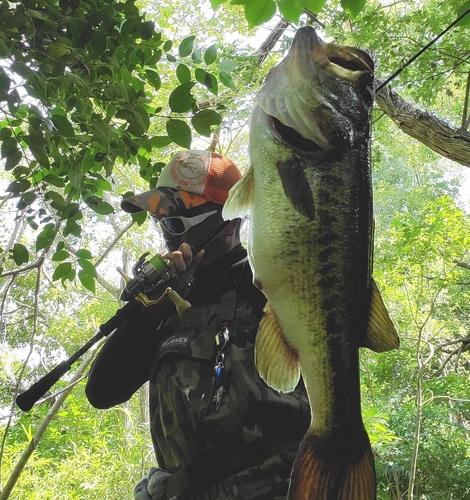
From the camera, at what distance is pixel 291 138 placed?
3.22 ft

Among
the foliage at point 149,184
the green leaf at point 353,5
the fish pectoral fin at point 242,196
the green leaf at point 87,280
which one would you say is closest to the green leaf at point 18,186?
the foliage at point 149,184

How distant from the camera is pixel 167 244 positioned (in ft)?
5.71

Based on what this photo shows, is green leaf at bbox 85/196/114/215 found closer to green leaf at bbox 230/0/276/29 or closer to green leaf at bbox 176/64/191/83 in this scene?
green leaf at bbox 176/64/191/83

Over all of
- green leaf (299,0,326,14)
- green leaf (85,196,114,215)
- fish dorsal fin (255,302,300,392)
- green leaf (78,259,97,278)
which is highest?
green leaf (299,0,326,14)

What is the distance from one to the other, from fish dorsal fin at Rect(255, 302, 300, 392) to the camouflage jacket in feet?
0.91

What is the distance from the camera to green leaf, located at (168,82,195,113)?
1442mm

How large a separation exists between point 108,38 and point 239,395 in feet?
4.08

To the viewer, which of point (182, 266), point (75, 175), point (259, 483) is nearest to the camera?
point (259, 483)

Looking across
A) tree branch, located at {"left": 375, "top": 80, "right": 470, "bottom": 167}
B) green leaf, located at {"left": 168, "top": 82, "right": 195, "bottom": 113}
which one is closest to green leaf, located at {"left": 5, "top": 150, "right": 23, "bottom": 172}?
green leaf, located at {"left": 168, "top": 82, "right": 195, "bottom": 113}

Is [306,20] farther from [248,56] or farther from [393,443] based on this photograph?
[393,443]

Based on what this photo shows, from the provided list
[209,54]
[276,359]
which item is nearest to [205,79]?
[209,54]

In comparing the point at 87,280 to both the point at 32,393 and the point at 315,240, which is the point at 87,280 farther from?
the point at 315,240

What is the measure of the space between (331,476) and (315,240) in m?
0.43

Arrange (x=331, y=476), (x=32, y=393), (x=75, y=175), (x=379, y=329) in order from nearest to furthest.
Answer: (x=331, y=476)
(x=379, y=329)
(x=32, y=393)
(x=75, y=175)
